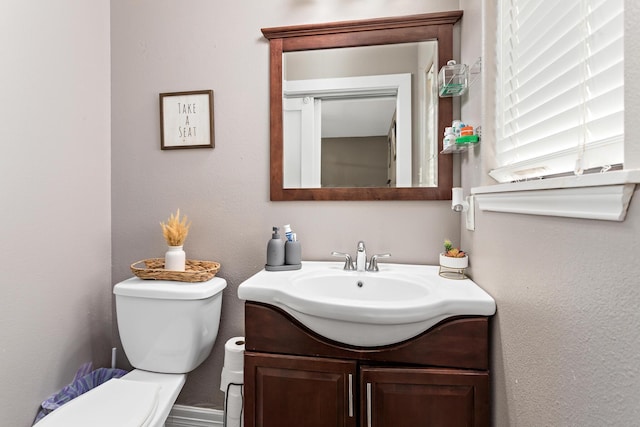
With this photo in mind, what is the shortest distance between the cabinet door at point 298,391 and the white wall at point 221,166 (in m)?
0.52

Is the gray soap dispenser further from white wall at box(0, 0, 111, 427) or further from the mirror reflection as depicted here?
white wall at box(0, 0, 111, 427)

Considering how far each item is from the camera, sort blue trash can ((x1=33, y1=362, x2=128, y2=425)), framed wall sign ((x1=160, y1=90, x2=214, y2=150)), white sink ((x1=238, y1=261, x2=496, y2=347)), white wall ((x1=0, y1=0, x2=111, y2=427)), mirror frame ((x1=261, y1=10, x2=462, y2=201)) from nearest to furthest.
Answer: white sink ((x1=238, y1=261, x2=496, y2=347)) < white wall ((x1=0, y1=0, x2=111, y2=427)) < blue trash can ((x1=33, y1=362, x2=128, y2=425)) < mirror frame ((x1=261, y1=10, x2=462, y2=201)) < framed wall sign ((x1=160, y1=90, x2=214, y2=150))

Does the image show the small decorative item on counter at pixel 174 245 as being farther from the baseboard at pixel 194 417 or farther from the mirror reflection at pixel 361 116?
the baseboard at pixel 194 417

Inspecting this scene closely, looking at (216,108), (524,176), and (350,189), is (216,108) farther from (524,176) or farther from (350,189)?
(524,176)

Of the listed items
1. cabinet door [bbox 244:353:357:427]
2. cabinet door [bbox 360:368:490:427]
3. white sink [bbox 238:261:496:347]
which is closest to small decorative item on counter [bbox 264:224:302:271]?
white sink [bbox 238:261:496:347]

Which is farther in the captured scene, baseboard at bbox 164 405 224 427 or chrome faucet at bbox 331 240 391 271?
baseboard at bbox 164 405 224 427

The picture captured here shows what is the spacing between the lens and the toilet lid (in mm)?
960

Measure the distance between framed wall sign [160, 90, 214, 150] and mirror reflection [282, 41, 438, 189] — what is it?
1.30 ft

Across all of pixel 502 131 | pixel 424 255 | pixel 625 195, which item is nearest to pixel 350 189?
pixel 424 255

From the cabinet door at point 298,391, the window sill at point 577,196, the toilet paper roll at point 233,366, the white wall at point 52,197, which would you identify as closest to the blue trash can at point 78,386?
the white wall at point 52,197

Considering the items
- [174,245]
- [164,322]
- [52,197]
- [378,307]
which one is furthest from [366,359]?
[52,197]

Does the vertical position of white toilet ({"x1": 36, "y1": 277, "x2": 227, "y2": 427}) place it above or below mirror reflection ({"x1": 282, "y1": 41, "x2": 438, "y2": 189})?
below

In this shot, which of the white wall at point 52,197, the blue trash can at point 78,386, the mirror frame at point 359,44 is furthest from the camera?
the mirror frame at point 359,44

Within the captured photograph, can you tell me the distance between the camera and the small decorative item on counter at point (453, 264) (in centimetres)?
117
